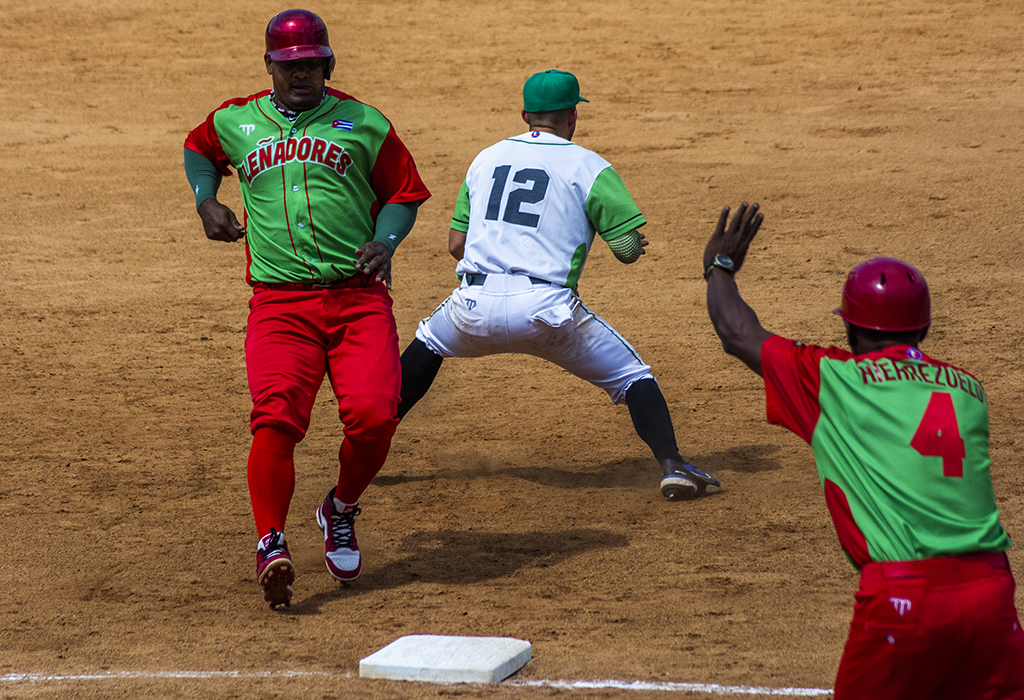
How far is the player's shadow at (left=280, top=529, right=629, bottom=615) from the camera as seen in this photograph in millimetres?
4582

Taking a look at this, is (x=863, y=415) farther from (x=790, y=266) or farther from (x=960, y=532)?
(x=790, y=266)

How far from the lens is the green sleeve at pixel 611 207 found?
5.00 metres

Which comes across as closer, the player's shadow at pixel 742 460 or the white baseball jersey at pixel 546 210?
the white baseball jersey at pixel 546 210

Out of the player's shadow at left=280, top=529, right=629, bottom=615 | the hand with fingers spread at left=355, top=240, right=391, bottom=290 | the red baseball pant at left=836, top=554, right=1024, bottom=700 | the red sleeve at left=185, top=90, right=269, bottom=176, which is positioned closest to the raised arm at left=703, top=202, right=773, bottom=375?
the red baseball pant at left=836, top=554, right=1024, bottom=700

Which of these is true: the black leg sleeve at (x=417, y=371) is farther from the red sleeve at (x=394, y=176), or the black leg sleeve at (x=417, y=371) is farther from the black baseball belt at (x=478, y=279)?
the red sleeve at (x=394, y=176)

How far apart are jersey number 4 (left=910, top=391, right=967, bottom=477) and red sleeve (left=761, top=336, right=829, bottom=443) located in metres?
0.26

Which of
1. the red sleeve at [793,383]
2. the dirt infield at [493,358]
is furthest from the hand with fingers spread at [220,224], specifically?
the red sleeve at [793,383]

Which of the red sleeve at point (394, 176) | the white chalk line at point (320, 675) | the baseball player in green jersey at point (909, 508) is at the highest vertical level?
the red sleeve at point (394, 176)

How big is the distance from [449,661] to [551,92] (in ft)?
8.71

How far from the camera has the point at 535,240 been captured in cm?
501

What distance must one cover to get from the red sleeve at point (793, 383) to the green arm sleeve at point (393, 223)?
2.01 metres

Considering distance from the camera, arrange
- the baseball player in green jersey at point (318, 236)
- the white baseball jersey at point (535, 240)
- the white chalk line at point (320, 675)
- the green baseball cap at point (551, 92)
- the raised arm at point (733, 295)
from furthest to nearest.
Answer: the green baseball cap at point (551, 92) → the white baseball jersey at point (535, 240) → the baseball player in green jersey at point (318, 236) → the white chalk line at point (320, 675) → the raised arm at point (733, 295)

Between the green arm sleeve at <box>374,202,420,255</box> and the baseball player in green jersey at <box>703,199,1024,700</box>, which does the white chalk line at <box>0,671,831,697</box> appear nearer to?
the baseball player in green jersey at <box>703,199,1024,700</box>

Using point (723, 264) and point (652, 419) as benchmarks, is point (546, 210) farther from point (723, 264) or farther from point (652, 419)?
point (723, 264)
